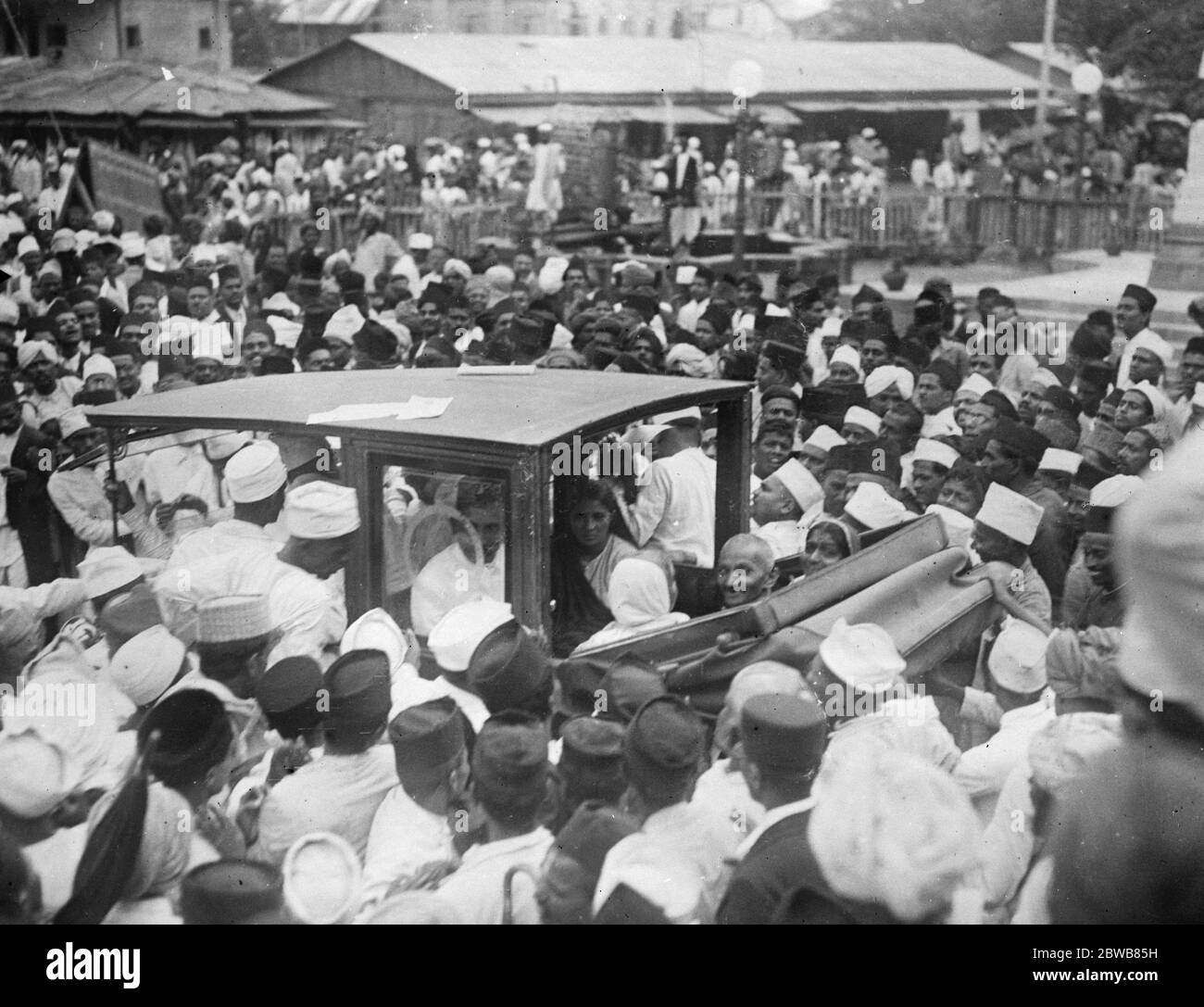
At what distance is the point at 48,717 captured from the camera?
372cm

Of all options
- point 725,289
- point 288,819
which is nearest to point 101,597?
point 288,819

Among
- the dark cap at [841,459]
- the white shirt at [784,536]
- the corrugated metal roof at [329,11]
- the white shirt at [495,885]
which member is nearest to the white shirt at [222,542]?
the white shirt at [495,885]

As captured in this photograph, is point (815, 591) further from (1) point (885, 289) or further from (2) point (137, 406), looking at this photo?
(1) point (885, 289)

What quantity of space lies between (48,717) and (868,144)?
822 inches

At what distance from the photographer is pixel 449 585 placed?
4.12 metres

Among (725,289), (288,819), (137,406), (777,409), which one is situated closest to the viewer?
(288,819)

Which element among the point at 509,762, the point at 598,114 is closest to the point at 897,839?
the point at 509,762

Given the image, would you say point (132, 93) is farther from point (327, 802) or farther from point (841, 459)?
point (327, 802)

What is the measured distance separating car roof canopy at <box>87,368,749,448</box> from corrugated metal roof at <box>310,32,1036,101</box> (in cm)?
1346

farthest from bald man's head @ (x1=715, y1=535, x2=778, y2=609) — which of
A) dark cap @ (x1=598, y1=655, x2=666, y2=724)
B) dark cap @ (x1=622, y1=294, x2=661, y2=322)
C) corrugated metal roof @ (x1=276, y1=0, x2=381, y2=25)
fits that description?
corrugated metal roof @ (x1=276, y1=0, x2=381, y2=25)

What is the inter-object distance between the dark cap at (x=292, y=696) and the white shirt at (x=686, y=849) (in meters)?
0.93

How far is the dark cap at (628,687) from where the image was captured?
3.62 meters

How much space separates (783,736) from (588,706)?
814 mm

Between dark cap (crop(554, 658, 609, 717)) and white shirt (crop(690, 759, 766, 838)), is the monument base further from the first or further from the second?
white shirt (crop(690, 759, 766, 838))
